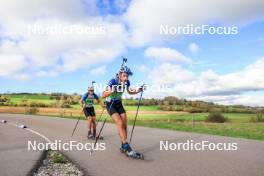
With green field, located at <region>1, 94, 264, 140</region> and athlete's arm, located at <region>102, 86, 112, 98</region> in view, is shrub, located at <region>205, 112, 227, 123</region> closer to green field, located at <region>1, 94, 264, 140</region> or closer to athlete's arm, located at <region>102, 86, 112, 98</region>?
green field, located at <region>1, 94, 264, 140</region>

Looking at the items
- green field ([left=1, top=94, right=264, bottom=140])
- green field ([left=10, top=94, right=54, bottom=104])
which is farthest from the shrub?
green field ([left=10, top=94, right=54, bottom=104])

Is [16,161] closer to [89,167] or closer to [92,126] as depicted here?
[89,167]

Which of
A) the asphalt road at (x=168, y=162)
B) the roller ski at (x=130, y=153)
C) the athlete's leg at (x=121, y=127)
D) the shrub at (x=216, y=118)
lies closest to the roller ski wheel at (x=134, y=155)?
the roller ski at (x=130, y=153)

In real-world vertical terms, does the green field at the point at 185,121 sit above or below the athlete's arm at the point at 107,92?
below

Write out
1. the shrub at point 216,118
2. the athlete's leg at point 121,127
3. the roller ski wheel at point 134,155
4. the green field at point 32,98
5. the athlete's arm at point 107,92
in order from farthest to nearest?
1. the green field at point 32,98
2. the shrub at point 216,118
3. the athlete's arm at point 107,92
4. the athlete's leg at point 121,127
5. the roller ski wheel at point 134,155

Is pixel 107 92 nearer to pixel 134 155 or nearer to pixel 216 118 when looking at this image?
pixel 134 155

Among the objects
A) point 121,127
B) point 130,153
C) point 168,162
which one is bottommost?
point 168,162

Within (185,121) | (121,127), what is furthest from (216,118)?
(121,127)

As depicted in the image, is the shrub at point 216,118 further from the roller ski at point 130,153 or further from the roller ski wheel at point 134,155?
the roller ski wheel at point 134,155

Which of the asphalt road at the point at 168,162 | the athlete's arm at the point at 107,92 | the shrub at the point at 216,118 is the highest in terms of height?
the athlete's arm at the point at 107,92

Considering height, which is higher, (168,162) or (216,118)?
(216,118)

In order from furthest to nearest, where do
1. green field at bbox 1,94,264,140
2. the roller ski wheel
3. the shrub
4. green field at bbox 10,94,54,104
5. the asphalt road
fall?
green field at bbox 10,94,54,104
the shrub
green field at bbox 1,94,264,140
the roller ski wheel
the asphalt road

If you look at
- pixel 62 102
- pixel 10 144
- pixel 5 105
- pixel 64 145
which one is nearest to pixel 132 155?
pixel 64 145

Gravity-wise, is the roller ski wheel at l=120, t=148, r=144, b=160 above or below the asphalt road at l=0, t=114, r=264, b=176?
above
